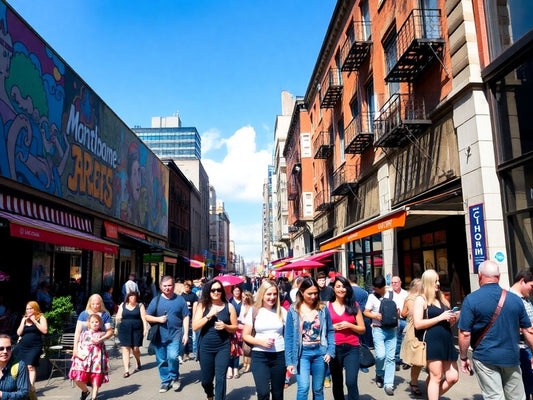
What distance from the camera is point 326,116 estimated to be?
2552 centimetres

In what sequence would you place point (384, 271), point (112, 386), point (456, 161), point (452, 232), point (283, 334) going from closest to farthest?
point (283, 334) < point (112, 386) < point (456, 161) < point (452, 232) < point (384, 271)

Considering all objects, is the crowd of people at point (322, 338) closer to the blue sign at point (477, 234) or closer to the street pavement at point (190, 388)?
the street pavement at point (190, 388)

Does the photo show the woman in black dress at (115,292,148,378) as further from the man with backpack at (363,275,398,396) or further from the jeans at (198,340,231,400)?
the man with backpack at (363,275,398,396)

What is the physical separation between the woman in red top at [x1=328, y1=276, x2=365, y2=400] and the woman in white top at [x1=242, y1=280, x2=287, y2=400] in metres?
0.80

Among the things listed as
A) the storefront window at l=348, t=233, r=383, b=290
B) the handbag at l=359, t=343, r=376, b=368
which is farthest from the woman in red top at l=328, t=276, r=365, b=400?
the storefront window at l=348, t=233, r=383, b=290

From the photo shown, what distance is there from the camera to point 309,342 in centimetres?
518

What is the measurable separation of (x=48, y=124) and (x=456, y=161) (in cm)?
1348

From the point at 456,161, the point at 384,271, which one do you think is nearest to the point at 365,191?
the point at 384,271

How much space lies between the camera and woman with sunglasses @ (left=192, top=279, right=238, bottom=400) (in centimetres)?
600

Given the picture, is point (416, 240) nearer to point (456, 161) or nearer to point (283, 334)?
point (456, 161)

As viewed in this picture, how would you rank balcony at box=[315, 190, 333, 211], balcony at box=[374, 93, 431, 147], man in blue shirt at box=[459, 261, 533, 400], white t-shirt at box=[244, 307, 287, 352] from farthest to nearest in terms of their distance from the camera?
balcony at box=[315, 190, 333, 211]
balcony at box=[374, 93, 431, 147]
white t-shirt at box=[244, 307, 287, 352]
man in blue shirt at box=[459, 261, 533, 400]

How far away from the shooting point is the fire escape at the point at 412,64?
36.2 ft

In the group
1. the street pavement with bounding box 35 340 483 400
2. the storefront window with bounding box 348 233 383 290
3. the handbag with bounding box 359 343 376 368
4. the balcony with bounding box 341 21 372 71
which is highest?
the balcony with bounding box 341 21 372 71

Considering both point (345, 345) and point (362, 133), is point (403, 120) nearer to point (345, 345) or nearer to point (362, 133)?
point (362, 133)
